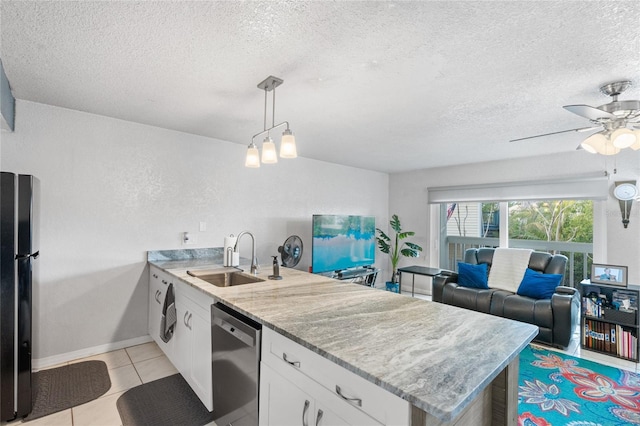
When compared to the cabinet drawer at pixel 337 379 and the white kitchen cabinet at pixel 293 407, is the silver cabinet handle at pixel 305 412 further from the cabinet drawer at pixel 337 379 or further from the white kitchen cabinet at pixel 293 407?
the cabinet drawer at pixel 337 379

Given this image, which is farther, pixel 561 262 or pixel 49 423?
pixel 561 262

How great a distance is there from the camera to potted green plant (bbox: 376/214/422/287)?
Result: 5512mm

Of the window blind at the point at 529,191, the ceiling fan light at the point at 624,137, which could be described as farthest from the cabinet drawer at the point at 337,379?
the window blind at the point at 529,191

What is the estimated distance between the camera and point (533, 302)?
341 cm

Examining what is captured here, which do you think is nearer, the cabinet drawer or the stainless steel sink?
the cabinet drawer

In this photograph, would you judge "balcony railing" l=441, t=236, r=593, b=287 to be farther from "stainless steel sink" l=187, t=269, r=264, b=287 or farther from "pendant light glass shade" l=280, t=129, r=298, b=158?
"pendant light glass shade" l=280, t=129, r=298, b=158

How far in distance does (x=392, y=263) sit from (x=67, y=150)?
16.5ft

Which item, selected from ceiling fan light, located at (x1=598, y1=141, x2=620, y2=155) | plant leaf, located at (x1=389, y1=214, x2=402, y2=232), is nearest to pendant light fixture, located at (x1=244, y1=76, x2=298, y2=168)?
ceiling fan light, located at (x1=598, y1=141, x2=620, y2=155)

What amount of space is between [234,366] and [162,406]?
38.4 inches

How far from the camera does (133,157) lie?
123 inches

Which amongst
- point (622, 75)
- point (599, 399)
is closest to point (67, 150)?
point (622, 75)

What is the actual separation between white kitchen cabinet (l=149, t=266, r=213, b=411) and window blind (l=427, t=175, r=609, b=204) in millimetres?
4426

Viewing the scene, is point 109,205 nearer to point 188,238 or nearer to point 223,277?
point 188,238

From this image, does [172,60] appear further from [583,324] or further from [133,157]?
[583,324]
